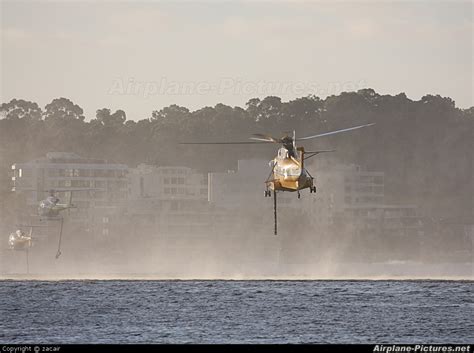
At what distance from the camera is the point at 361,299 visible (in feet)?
573

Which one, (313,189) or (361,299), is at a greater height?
(313,189)

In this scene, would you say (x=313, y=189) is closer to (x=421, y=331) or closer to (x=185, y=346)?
(x=421, y=331)

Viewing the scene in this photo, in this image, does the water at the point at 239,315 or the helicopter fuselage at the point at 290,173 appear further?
the helicopter fuselage at the point at 290,173

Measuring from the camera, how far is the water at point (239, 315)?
129m

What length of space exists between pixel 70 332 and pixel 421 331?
97.3ft

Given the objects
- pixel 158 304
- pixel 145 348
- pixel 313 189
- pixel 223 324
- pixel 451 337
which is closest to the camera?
pixel 145 348

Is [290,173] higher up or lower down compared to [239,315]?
higher up

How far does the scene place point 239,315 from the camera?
150 m

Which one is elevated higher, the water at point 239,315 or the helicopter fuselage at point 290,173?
the helicopter fuselage at point 290,173

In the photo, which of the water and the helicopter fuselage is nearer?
the water

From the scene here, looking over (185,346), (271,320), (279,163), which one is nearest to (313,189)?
(279,163)

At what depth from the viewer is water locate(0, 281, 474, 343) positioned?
12875 centimetres

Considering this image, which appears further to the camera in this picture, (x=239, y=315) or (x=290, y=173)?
(x=290, y=173)

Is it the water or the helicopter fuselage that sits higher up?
the helicopter fuselage
